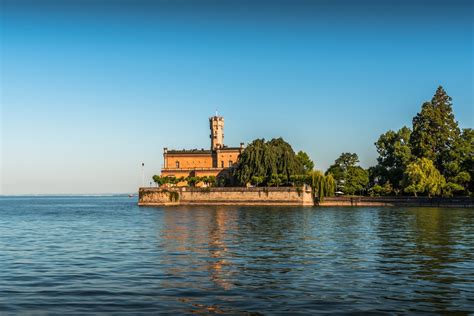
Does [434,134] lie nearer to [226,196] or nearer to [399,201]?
[399,201]

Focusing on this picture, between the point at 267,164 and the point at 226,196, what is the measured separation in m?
8.03

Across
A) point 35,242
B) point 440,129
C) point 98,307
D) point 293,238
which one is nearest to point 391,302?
point 98,307

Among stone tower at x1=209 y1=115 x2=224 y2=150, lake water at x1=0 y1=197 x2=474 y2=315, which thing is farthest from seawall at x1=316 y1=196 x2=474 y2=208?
lake water at x1=0 y1=197 x2=474 y2=315

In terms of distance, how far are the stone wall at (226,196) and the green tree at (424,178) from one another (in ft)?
47.4

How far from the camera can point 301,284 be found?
16.6 meters

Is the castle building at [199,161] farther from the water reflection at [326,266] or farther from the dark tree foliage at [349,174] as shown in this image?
the water reflection at [326,266]

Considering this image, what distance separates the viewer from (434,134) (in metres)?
82.9

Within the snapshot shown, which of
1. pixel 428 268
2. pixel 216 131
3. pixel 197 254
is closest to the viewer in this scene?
pixel 428 268

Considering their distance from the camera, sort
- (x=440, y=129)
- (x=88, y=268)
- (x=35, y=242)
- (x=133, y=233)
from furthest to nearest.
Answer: (x=440, y=129), (x=133, y=233), (x=35, y=242), (x=88, y=268)

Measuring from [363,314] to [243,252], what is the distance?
466 inches

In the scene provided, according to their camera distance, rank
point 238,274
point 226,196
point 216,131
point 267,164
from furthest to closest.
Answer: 1. point 216,131
2. point 267,164
3. point 226,196
4. point 238,274

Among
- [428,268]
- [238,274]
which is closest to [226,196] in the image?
[428,268]

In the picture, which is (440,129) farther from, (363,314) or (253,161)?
(363,314)

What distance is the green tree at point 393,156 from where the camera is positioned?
82500 mm
